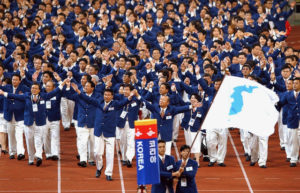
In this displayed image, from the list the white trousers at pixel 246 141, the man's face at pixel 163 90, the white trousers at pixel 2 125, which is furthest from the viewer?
the white trousers at pixel 2 125

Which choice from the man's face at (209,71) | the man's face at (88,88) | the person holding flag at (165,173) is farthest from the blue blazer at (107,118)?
the man's face at (209,71)

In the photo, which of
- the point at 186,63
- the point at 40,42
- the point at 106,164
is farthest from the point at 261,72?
the point at 40,42

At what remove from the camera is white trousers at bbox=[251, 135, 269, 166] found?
1550 cm

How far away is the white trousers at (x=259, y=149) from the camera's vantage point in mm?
15500

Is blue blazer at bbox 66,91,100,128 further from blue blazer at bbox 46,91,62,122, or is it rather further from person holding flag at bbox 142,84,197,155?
person holding flag at bbox 142,84,197,155

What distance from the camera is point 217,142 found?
15789 mm

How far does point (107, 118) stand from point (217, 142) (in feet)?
7.95

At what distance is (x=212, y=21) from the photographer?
21531mm

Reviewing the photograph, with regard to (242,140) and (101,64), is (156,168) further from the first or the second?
(101,64)

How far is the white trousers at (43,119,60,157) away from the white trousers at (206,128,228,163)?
3.00m

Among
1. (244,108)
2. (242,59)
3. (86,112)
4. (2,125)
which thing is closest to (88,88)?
(86,112)

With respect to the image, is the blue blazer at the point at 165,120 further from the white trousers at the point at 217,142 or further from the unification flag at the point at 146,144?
the unification flag at the point at 146,144

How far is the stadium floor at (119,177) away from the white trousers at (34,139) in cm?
29

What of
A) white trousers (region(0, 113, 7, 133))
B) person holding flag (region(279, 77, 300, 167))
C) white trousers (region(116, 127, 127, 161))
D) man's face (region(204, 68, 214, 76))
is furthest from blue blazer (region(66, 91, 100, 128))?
person holding flag (region(279, 77, 300, 167))
